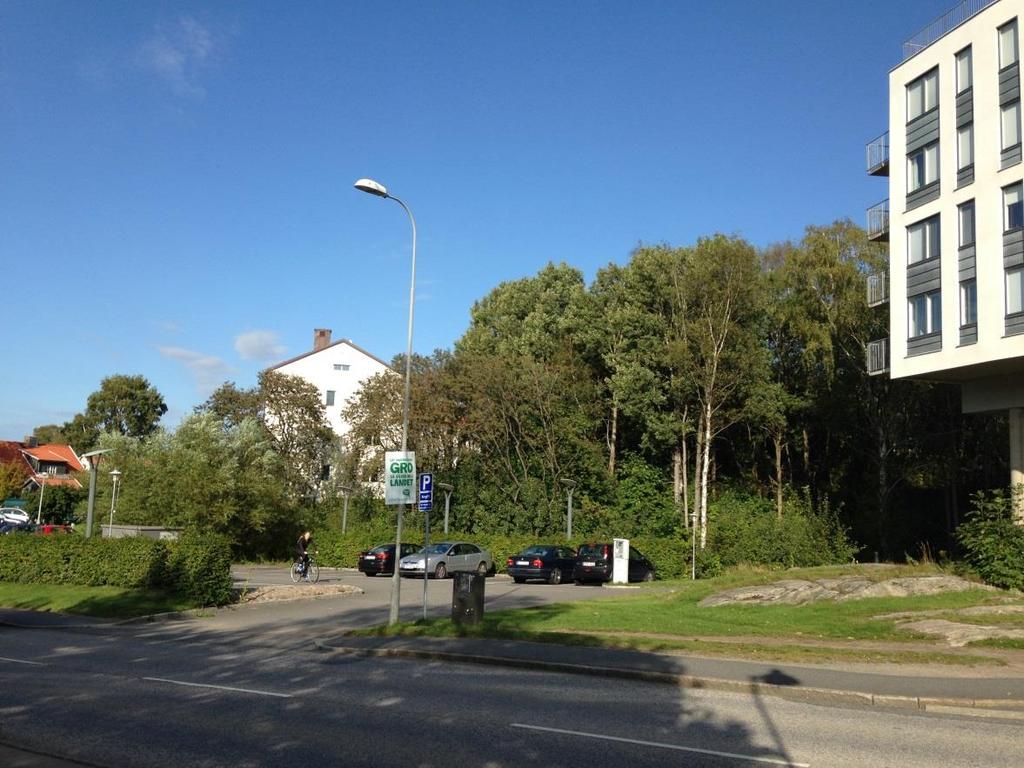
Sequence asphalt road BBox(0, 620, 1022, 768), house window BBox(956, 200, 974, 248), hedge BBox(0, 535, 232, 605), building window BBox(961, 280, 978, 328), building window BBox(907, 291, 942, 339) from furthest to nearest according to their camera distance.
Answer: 1. building window BBox(907, 291, 942, 339)
2. house window BBox(956, 200, 974, 248)
3. building window BBox(961, 280, 978, 328)
4. hedge BBox(0, 535, 232, 605)
5. asphalt road BBox(0, 620, 1022, 768)

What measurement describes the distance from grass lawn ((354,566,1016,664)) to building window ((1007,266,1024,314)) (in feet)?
28.2

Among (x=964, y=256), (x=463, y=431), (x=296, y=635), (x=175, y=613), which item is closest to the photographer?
(x=296, y=635)

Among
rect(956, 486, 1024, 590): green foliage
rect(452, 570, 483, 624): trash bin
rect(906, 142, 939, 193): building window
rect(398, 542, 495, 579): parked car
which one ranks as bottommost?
rect(398, 542, 495, 579): parked car

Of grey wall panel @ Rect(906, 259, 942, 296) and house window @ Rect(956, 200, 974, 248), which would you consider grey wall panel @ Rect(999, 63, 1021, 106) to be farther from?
grey wall panel @ Rect(906, 259, 942, 296)

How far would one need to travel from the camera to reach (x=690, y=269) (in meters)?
45.4

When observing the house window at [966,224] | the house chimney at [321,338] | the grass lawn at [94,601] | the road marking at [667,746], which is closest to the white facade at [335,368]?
the house chimney at [321,338]

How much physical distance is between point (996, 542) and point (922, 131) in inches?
579

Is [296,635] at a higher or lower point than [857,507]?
lower

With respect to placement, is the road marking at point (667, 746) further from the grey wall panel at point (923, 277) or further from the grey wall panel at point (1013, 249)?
the grey wall panel at point (923, 277)

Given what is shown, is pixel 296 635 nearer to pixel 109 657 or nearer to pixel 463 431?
pixel 109 657

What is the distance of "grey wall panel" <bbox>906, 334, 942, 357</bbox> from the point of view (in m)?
29.0

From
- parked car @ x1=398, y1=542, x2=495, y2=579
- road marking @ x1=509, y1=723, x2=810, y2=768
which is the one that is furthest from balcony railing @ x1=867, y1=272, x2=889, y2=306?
road marking @ x1=509, y1=723, x2=810, y2=768

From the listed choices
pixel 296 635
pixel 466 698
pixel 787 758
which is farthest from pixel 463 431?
pixel 787 758

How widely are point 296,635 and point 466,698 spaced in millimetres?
8574
